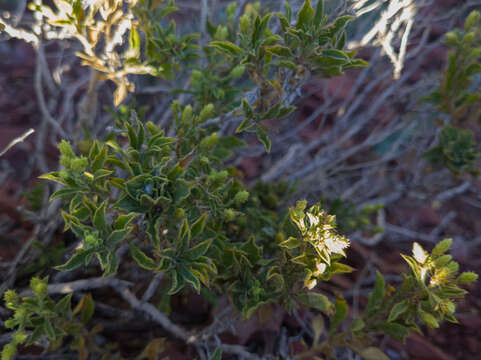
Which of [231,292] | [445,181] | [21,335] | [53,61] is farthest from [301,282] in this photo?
[53,61]

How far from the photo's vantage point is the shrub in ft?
4.10

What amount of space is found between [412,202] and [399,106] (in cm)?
95

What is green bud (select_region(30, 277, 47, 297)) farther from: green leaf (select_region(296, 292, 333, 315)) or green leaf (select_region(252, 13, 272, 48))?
green leaf (select_region(252, 13, 272, 48))

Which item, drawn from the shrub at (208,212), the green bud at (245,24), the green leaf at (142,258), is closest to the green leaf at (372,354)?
the shrub at (208,212)

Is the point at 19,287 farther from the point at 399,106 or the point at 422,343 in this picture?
the point at 399,106

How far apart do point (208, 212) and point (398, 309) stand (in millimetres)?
Answer: 781

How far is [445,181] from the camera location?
249cm

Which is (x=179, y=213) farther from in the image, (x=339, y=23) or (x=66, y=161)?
(x=339, y=23)

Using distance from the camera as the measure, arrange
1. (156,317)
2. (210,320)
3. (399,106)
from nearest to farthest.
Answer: (156,317) → (210,320) → (399,106)

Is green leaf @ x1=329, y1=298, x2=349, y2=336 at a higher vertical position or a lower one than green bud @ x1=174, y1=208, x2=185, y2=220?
lower

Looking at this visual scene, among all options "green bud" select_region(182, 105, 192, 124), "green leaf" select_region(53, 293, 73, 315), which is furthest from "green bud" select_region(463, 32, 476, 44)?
"green leaf" select_region(53, 293, 73, 315)

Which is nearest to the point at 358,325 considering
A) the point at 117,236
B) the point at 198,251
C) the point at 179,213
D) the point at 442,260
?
the point at 442,260

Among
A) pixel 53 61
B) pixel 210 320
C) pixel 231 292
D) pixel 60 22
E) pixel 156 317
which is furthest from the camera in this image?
pixel 53 61

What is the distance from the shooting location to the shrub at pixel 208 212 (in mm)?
1251
